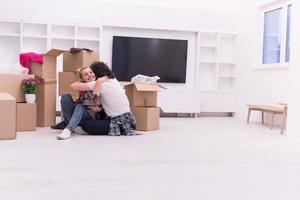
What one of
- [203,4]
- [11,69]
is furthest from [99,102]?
[203,4]

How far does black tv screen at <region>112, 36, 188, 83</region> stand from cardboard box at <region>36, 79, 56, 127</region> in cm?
226

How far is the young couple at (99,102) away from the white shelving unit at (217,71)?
3.33 metres

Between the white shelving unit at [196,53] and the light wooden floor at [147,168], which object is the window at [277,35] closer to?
the white shelving unit at [196,53]

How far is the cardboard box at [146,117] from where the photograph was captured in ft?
15.2

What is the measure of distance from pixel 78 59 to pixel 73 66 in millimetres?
137

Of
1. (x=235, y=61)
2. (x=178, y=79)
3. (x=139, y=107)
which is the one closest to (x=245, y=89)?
(x=235, y=61)

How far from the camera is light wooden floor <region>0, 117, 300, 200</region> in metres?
2.07

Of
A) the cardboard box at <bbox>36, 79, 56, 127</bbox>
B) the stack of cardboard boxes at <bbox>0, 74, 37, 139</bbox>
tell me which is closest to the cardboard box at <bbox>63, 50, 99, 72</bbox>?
the cardboard box at <bbox>36, 79, 56, 127</bbox>

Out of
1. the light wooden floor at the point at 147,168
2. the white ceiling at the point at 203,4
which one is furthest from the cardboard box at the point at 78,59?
the white ceiling at the point at 203,4

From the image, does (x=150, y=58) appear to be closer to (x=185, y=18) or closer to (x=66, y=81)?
(x=185, y=18)

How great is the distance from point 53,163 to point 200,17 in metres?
5.25

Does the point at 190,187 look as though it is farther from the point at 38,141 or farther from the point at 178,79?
the point at 178,79

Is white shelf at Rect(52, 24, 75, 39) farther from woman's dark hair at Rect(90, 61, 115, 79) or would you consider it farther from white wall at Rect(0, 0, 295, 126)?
woman's dark hair at Rect(90, 61, 115, 79)

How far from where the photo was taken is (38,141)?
3.65 meters
